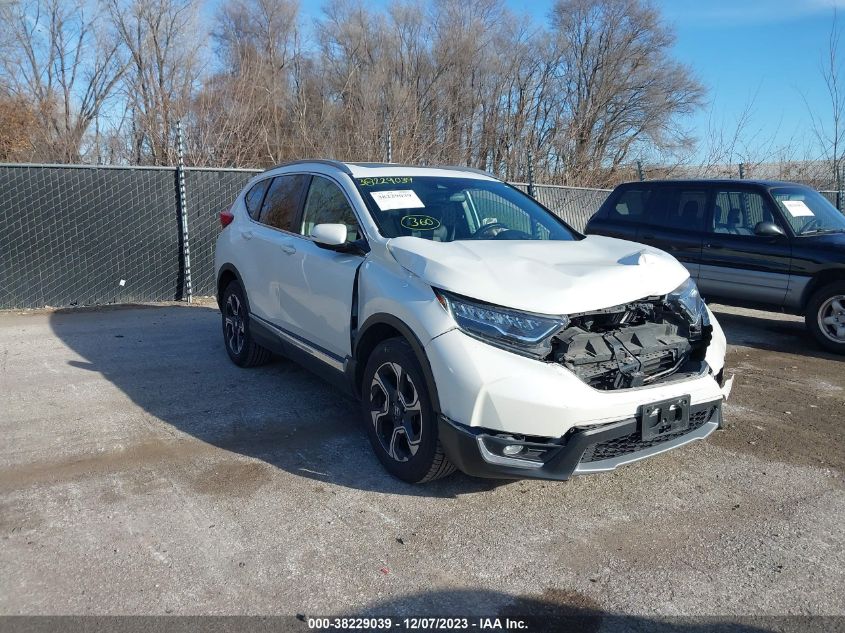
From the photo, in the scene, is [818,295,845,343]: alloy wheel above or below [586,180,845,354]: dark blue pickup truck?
below

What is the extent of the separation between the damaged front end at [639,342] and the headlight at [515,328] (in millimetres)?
75

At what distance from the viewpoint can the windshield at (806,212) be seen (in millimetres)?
7465

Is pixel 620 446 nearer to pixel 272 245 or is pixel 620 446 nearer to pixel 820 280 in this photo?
pixel 272 245

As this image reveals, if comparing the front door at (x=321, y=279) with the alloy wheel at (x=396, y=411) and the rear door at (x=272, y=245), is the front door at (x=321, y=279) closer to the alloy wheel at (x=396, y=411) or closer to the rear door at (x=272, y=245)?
the rear door at (x=272, y=245)

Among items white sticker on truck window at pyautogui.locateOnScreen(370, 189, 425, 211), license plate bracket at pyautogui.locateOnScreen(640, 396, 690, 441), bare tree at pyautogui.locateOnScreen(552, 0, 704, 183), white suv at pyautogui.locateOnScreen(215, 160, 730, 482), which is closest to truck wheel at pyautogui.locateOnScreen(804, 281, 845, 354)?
white suv at pyautogui.locateOnScreen(215, 160, 730, 482)

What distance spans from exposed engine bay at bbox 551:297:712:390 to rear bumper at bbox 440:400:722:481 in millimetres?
252

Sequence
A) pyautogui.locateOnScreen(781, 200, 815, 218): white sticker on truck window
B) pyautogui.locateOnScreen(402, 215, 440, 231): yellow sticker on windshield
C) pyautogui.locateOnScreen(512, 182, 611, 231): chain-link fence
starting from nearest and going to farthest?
pyautogui.locateOnScreen(402, 215, 440, 231): yellow sticker on windshield → pyautogui.locateOnScreen(781, 200, 815, 218): white sticker on truck window → pyautogui.locateOnScreen(512, 182, 611, 231): chain-link fence

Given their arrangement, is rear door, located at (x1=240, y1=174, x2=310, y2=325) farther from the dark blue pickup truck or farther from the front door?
the dark blue pickup truck

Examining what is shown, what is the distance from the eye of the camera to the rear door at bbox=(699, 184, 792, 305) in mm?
7422

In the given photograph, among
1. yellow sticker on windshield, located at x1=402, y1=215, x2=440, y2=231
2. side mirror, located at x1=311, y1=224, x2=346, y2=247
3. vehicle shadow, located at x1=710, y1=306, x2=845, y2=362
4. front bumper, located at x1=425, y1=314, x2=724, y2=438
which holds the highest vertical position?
yellow sticker on windshield, located at x1=402, y1=215, x2=440, y2=231

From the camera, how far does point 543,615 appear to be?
2.66m

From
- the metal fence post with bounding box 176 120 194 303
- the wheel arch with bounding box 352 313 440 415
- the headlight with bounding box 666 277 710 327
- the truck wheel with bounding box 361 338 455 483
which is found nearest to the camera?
the wheel arch with bounding box 352 313 440 415

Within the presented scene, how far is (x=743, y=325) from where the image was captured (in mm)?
8547

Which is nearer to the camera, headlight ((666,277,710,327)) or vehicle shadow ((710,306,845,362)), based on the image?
headlight ((666,277,710,327))
